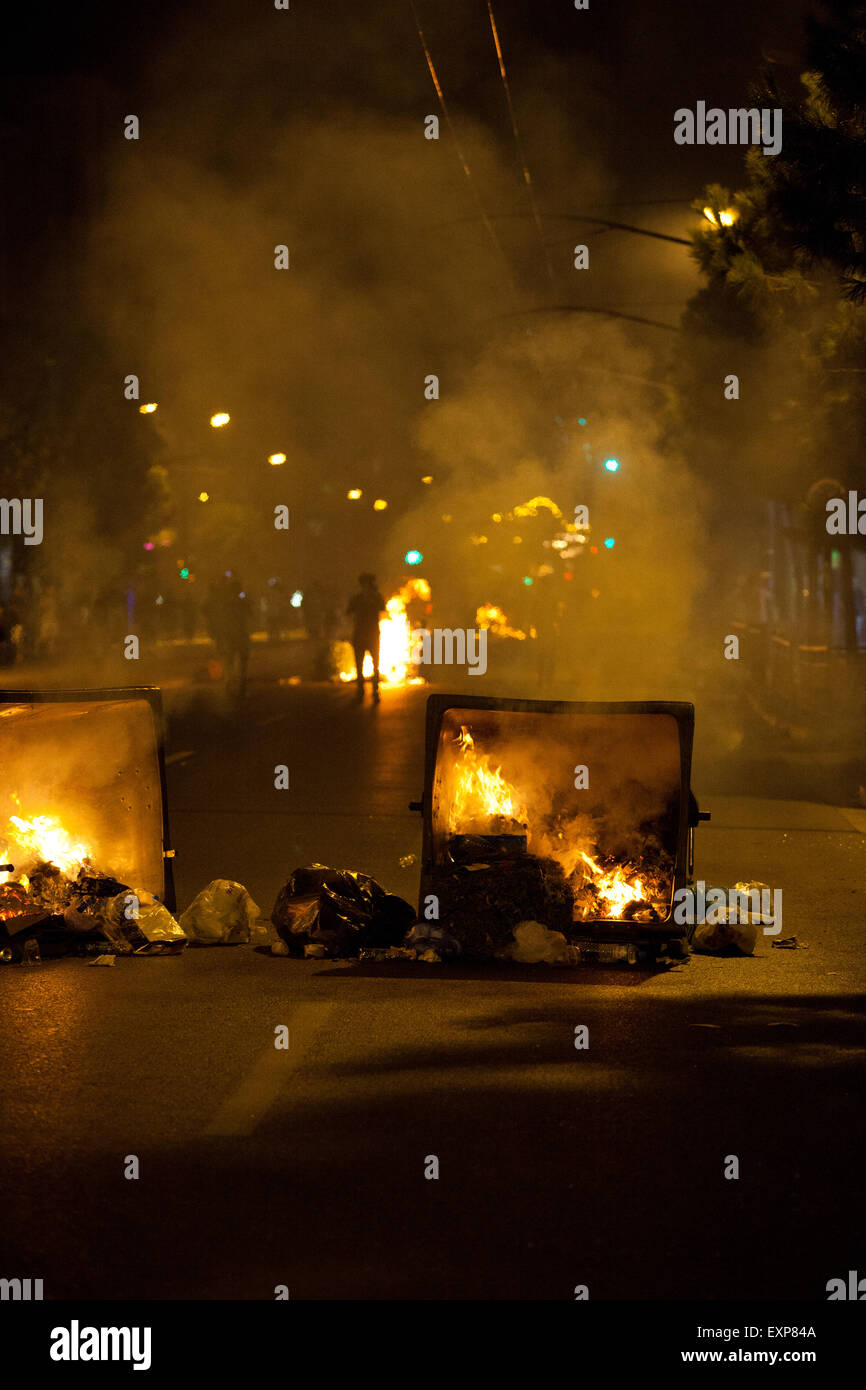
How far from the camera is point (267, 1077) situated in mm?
4602

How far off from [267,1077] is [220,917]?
2072 millimetres

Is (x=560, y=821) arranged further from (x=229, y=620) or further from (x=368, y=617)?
(x=229, y=620)

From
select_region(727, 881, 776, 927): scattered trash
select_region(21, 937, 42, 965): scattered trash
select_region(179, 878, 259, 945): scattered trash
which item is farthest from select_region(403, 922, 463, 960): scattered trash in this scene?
select_region(21, 937, 42, 965): scattered trash

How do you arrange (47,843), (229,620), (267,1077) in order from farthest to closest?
(229,620) < (47,843) < (267,1077)

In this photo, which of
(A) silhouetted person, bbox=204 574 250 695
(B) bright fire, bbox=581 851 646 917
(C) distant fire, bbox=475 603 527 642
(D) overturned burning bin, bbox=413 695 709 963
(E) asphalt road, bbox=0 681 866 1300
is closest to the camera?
(E) asphalt road, bbox=0 681 866 1300

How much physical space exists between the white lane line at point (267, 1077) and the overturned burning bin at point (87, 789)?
1.67m

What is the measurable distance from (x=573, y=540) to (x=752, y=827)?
1106 inches

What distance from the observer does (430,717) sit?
6.67 meters

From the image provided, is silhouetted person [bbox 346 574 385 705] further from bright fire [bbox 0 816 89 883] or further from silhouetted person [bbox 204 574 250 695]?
bright fire [bbox 0 816 89 883]

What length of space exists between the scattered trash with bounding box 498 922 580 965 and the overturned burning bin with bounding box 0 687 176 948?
1597mm

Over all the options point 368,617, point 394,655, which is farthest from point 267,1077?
point 394,655

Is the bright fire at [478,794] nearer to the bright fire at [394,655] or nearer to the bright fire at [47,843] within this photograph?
the bright fire at [47,843]

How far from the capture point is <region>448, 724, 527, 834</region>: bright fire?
22.5ft
